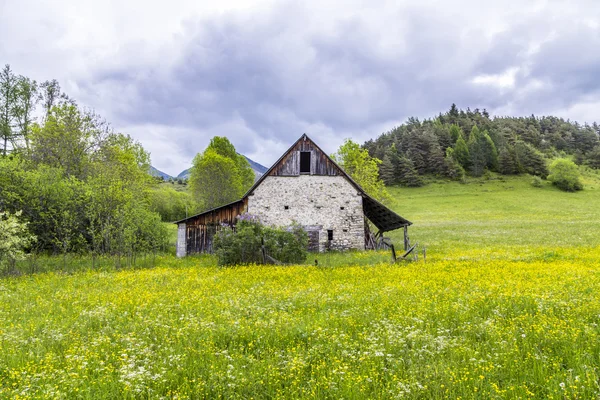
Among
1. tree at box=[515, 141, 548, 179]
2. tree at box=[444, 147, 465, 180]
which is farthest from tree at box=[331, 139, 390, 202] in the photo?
tree at box=[515, 141, 548, 179]

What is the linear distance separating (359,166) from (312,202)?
17941mm

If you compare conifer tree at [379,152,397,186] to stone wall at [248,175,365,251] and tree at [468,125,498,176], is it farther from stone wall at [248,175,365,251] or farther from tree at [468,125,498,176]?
stone wall at [248,175,365,251]

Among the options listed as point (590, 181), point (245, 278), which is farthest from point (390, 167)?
point (245, 278)

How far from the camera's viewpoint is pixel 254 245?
19656 millimetres

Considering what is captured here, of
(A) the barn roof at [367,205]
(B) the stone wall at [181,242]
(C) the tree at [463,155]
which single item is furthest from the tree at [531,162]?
(B) the stone wall at [181,242]

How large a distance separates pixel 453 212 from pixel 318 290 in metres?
54.0

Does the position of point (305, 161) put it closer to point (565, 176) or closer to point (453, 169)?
point (453, 169)

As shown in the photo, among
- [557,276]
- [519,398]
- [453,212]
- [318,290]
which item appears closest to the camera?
[519,398]

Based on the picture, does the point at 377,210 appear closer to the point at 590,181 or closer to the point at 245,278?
the point at 245,278

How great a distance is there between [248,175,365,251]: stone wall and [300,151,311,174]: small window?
2.01 ft

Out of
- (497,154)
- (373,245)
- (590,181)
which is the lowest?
(373,245)

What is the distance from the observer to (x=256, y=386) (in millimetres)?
4859

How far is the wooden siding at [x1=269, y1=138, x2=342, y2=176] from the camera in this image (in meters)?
26.6

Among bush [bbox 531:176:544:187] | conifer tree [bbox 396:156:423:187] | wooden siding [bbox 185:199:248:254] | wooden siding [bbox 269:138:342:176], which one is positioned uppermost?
conifer tree [bbox 396:156:423:187]
